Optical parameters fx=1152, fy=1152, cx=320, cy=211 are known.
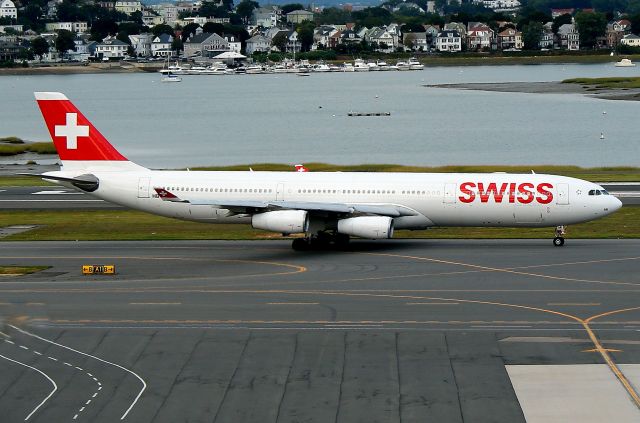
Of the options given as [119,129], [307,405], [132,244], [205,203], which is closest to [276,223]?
[205,203]

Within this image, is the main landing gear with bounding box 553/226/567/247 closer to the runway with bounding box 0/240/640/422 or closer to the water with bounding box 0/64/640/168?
the runway with bounding box 0/240/640/422

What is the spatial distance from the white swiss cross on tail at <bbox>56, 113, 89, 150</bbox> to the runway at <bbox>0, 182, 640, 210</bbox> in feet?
34.6

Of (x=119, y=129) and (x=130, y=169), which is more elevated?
(x=130, y=169)

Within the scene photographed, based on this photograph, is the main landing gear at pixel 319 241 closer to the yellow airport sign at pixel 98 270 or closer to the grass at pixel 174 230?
the grass at pixel 174 230

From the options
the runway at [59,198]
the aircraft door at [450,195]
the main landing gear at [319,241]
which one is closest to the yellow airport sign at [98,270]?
the main landing gear at [319,241]

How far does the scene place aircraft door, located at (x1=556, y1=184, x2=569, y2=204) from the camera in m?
58.3

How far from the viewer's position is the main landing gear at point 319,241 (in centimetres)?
5965

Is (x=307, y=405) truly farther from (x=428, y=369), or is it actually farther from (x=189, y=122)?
(x=189, y=122)

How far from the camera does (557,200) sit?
58.3m

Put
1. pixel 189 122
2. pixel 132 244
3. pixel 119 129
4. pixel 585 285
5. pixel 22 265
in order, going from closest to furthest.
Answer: pixel 585 285 < pixel 22 265 < pixel 132 244 < pixel 119 129 < pixel 189 122

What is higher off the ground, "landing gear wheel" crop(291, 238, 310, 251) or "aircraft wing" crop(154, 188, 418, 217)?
"aircraft wing" crop(154, 188, 418, 217)

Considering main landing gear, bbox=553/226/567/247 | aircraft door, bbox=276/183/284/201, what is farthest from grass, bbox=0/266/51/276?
main landing gear, bbox=553/226/567/247

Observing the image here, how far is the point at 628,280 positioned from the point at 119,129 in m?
142

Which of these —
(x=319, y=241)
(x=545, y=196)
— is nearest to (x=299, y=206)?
(x=319, y=241)
